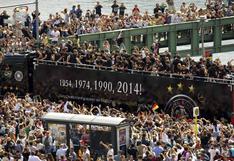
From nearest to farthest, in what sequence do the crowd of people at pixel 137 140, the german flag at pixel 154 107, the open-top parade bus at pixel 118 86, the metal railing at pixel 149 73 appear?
the crowd of people at pixel 137 140, the metal railing at pixel 149 73, the open-top parade bus at pixel 118 86, the german flag at pixel 154 107

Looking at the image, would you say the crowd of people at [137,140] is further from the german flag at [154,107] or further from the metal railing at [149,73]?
the german flag at [154,107]

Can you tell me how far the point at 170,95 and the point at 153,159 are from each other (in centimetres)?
1115

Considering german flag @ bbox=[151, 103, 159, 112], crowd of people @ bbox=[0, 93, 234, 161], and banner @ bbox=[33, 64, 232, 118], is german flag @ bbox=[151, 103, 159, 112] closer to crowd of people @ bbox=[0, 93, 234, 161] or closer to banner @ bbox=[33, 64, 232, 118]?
banner @ bbox=[33, 64, 232, 118]

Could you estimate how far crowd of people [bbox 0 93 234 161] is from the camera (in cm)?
4062

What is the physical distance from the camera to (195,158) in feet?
131

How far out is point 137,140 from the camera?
42.3m

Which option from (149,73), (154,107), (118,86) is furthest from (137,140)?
(118,86)

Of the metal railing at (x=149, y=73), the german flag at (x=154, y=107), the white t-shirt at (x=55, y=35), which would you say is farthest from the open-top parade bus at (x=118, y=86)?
the white t-shirt at (x=55, y=35)

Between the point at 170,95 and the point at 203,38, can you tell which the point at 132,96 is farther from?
the point at 203,38

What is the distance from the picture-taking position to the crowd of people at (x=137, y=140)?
133 ft

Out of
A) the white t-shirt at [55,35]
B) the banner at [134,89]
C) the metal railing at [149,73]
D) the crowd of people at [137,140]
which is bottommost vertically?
the crowd of people at [137,140]

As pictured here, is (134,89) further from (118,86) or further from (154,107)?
(154,107)

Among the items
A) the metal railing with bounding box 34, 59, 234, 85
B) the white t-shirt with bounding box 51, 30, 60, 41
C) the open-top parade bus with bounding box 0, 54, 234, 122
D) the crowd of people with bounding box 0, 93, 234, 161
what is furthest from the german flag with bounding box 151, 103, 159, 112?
the white t-shirt with bounding box 51, 30, 60, 41

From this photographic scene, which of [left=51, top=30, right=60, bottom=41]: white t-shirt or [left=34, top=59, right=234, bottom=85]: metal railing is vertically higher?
[left=51, top=30, right=60, bottom=41]: white t-shirt
